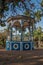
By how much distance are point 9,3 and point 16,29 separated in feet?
60.7

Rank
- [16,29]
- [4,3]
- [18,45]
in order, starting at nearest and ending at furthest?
[4,3], [18,45], [16,29]

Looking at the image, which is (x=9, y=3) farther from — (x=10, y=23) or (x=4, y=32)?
(x=4, y=32)

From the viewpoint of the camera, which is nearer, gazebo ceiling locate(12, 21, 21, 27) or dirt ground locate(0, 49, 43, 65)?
dirt ground locate(0, 49, 43, 65)

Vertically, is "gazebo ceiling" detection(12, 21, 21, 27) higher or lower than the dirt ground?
higher

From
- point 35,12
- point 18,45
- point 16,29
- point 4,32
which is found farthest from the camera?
point 4,32

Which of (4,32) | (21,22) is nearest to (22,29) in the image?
(21,22)

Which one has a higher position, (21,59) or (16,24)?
(16,24)

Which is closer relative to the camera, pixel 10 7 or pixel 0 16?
pixel 10 7

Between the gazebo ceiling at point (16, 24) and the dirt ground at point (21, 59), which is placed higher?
the gazebo ceiling at point (16, 24)

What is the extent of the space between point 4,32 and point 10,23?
955 cm

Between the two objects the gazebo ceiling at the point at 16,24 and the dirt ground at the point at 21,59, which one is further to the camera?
the gazebo ceiling at the point at 16,24

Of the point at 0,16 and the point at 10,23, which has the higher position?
the point at 10,23

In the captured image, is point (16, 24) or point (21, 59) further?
point (16, 24)

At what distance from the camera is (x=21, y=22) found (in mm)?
22672
